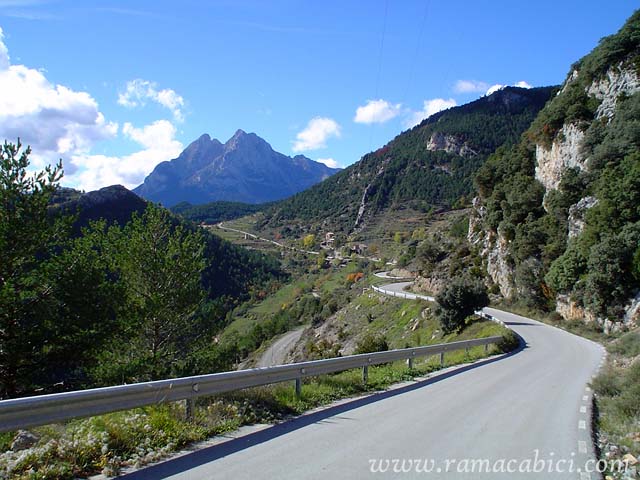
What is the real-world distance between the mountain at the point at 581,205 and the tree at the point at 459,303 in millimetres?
6363

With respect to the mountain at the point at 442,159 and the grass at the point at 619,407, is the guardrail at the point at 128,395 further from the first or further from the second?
the mountain at the point at 442,159

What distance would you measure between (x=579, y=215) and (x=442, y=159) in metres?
127

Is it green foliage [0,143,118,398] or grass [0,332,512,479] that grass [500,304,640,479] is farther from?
green foliage [0,143,118,398]

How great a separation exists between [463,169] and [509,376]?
146 meters

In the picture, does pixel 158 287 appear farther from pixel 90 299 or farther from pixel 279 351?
pixel 279 351

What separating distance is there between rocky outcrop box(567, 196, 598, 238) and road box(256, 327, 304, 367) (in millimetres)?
35599

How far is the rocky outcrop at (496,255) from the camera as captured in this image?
52.0 metres

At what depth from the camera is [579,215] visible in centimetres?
3847

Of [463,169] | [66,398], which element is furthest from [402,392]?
[463,169]

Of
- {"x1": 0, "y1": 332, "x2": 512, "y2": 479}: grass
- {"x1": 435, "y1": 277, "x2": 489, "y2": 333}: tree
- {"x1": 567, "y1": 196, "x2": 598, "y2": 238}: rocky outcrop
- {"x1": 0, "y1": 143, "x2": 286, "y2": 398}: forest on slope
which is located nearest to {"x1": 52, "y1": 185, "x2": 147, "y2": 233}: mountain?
{"x1": 435, "y1": 277, "x2": 489, "y2": 333}: tree

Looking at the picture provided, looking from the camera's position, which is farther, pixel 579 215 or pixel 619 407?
pixel 579 215

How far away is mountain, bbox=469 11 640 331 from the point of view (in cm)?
3102

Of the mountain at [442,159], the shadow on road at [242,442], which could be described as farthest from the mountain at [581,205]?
the mountain at [442,159]

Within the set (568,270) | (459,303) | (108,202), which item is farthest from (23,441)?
(108,202)
